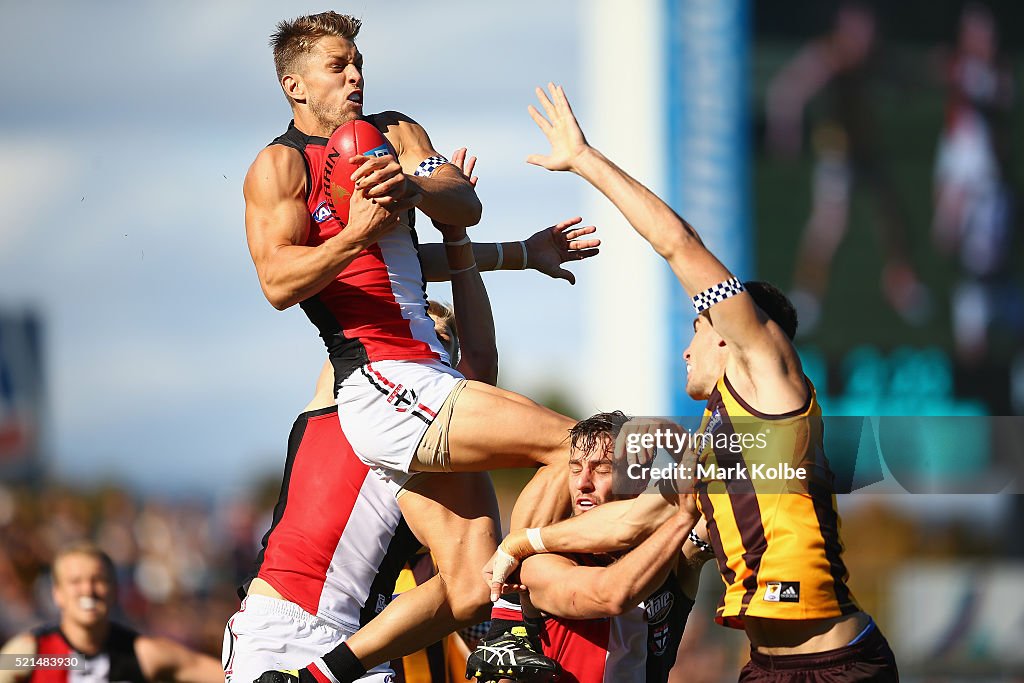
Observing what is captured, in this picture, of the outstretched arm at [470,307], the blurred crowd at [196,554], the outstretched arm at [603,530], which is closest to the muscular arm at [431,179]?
the outstretched arm at [470,307]

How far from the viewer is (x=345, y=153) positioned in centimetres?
489

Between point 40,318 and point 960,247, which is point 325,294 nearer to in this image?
point 960,247

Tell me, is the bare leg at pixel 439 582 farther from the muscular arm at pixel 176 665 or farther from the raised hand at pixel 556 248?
the muscular arm at pixel 176 665

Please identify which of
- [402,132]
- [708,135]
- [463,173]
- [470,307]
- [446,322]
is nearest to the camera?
[402,132]

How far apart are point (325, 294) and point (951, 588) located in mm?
9046

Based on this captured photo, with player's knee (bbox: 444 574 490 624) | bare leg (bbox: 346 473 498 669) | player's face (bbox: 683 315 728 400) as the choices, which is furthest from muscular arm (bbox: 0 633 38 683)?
player's face (bbox: 683 315 728 400)

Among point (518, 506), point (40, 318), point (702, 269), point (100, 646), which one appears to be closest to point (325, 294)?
point (518, 506)

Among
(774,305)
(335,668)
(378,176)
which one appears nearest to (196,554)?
(335,668)

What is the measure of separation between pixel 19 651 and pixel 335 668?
2634 mm

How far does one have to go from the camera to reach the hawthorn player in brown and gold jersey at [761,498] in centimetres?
443

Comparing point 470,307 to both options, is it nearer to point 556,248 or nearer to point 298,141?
point 556,248

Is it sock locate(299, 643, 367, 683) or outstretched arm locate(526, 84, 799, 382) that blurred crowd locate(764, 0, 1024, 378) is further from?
outstretched arm locate(526, 84, 799, 382)

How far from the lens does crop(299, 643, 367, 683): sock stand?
16.7 ft

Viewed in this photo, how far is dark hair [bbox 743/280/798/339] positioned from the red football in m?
1.36
